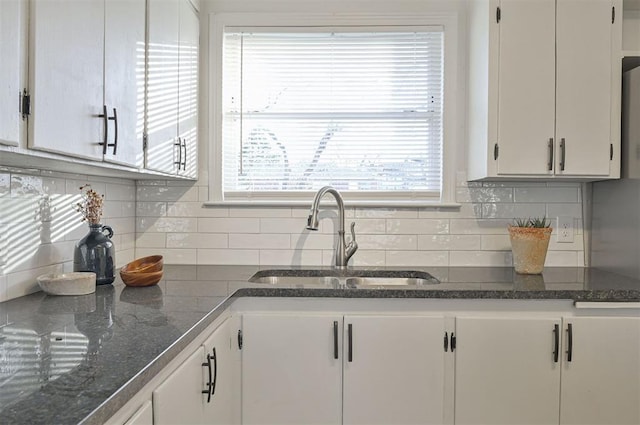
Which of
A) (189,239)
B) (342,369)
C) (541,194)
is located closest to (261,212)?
(189,239)

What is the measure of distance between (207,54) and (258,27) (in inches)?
12.5

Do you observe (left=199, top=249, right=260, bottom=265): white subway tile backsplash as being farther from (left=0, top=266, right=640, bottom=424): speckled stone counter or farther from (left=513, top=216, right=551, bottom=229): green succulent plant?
(left=513, top=216, right=551, bottom=229): green succulent plant

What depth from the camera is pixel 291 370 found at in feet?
6.47

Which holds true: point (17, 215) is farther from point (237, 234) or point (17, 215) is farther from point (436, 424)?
point (436, 424)

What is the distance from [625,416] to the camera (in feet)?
6.39

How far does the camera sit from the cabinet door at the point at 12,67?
1.07m

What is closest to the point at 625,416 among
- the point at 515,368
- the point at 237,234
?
the point at 515,368

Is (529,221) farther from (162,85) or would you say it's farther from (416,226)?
(162,85)

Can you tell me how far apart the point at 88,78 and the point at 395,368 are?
1.52m

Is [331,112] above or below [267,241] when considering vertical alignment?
above

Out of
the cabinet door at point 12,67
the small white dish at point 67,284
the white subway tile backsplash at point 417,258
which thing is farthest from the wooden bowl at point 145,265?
the white subway tile backsplash at point 417,258

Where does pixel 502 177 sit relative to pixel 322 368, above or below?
above

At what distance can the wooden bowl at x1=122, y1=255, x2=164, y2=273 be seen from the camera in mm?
2016

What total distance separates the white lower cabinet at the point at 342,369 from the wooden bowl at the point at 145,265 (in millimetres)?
441
